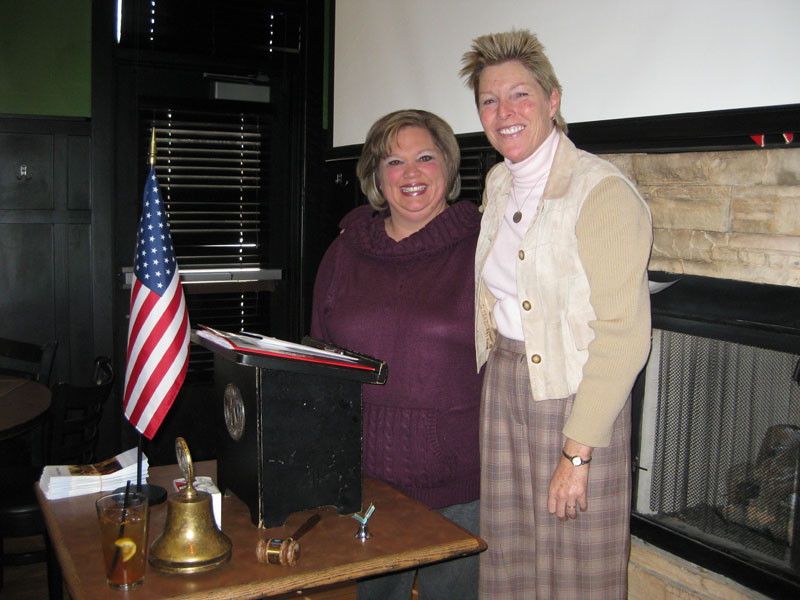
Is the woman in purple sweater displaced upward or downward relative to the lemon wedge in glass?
upward

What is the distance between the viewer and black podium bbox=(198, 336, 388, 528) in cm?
148

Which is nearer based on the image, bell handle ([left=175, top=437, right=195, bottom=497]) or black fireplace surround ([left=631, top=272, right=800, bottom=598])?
bell handle ([left=175, top=437, right=195, bottom=497])

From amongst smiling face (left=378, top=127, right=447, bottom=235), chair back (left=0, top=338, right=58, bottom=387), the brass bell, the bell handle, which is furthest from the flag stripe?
chair back (left=0, top=338, right=58, bottom=387)

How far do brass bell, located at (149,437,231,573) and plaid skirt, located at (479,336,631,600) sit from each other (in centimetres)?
66

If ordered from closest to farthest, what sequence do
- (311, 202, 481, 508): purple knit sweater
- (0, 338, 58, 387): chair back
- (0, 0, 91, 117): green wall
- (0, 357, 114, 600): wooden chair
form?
(311, 202, 481, 508): purple knit sweater → (0, 357, 114, 600): wooden chair → (0, 338, 58, 387): chair back → (0, 0, 91, 117): green wall

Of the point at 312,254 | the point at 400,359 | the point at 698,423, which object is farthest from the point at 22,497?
the point at 698,423

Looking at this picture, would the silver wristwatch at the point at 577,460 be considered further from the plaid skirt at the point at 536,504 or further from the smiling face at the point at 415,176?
the smiling face at the point at 415,176

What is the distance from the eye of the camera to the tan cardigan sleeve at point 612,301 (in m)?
1.44

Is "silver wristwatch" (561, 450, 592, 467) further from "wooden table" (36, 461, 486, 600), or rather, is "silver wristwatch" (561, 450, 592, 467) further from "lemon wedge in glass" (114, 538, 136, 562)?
"lemon wedge in glass" (114, 538, 136, 562)

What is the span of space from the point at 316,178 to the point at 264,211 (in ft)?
1.16

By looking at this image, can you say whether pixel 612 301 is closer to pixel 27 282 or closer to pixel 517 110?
pixel 517 110

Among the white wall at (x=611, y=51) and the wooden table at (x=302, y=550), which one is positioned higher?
the white wall at (x=611, y=51)

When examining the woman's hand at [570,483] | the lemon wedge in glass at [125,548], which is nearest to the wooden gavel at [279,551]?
the lemon wedge in glass at [125,548]

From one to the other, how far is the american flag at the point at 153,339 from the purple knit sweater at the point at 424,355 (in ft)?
1.54
